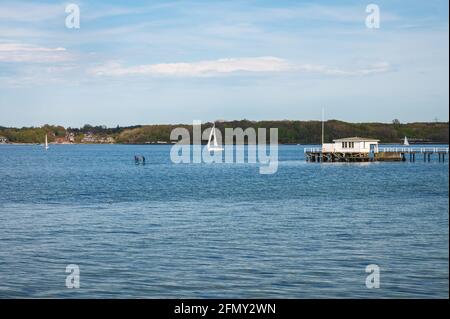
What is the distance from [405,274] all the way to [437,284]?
1.95 m

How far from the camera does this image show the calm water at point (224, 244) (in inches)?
973

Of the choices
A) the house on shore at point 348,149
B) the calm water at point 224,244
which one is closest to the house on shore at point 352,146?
the house on shore at point 348,149

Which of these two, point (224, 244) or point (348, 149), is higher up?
point (348, 149)

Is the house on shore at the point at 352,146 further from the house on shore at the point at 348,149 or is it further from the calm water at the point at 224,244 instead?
the calm water at the point at 224,244

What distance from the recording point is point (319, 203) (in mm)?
54219

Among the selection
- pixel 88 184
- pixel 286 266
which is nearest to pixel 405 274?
pixel 286 266

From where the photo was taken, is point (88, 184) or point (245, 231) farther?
point (88, 184)

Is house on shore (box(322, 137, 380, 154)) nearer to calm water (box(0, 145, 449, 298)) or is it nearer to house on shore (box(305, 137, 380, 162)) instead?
house on shore (box(305, 137, 380, 162))

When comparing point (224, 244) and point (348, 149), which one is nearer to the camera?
point (224, 244)

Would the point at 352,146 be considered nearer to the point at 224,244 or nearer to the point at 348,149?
the point at 348,149

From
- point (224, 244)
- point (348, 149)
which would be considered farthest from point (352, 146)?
point (224, 244)

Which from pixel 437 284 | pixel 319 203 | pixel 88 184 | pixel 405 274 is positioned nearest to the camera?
pixel 437 284

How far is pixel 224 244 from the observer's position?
33.2 meters
